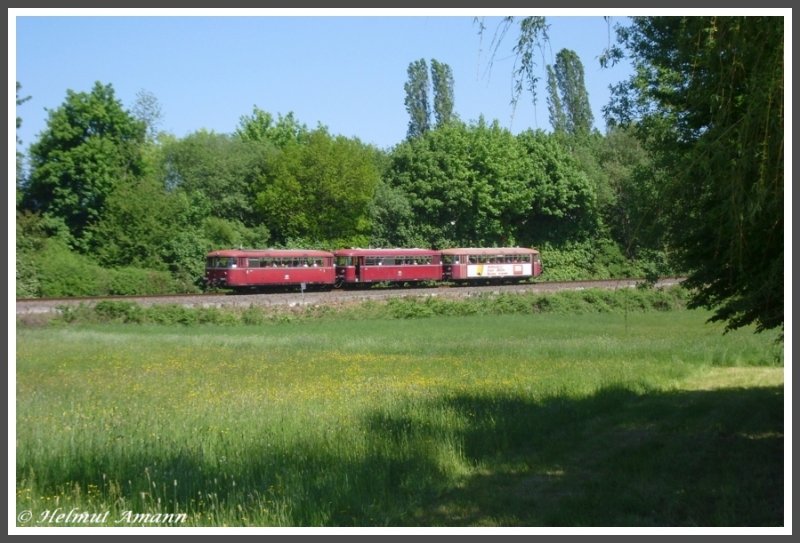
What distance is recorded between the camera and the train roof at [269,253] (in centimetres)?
4016

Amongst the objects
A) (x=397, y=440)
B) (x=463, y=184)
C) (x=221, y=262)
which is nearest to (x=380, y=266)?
(x=463, y=184)

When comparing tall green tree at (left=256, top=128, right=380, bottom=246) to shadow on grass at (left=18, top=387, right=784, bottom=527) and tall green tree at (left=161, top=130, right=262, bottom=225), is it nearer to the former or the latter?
tall green tree at (left=161, top=130, right=262, bottom=225)

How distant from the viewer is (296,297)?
3803cm

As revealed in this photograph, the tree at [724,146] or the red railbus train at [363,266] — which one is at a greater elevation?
the tree at [724,146]

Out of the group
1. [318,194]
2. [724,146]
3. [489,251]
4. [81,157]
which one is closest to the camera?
[724,146]

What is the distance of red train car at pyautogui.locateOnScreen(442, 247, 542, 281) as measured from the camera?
47938 mm

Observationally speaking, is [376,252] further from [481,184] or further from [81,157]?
[81,157]

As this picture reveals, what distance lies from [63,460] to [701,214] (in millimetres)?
7508

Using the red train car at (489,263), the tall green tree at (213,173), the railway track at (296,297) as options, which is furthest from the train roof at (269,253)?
the red train car at (489,263)

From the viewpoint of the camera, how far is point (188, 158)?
160 feet

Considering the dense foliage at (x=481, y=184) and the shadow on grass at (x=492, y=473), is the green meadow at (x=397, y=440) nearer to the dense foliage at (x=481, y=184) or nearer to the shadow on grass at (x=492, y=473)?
the shadow on grass at (x=492, y=473)

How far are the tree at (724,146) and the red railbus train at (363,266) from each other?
29.9m

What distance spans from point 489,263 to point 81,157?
24.0 m

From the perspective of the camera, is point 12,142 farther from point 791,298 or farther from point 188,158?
point 188,158
